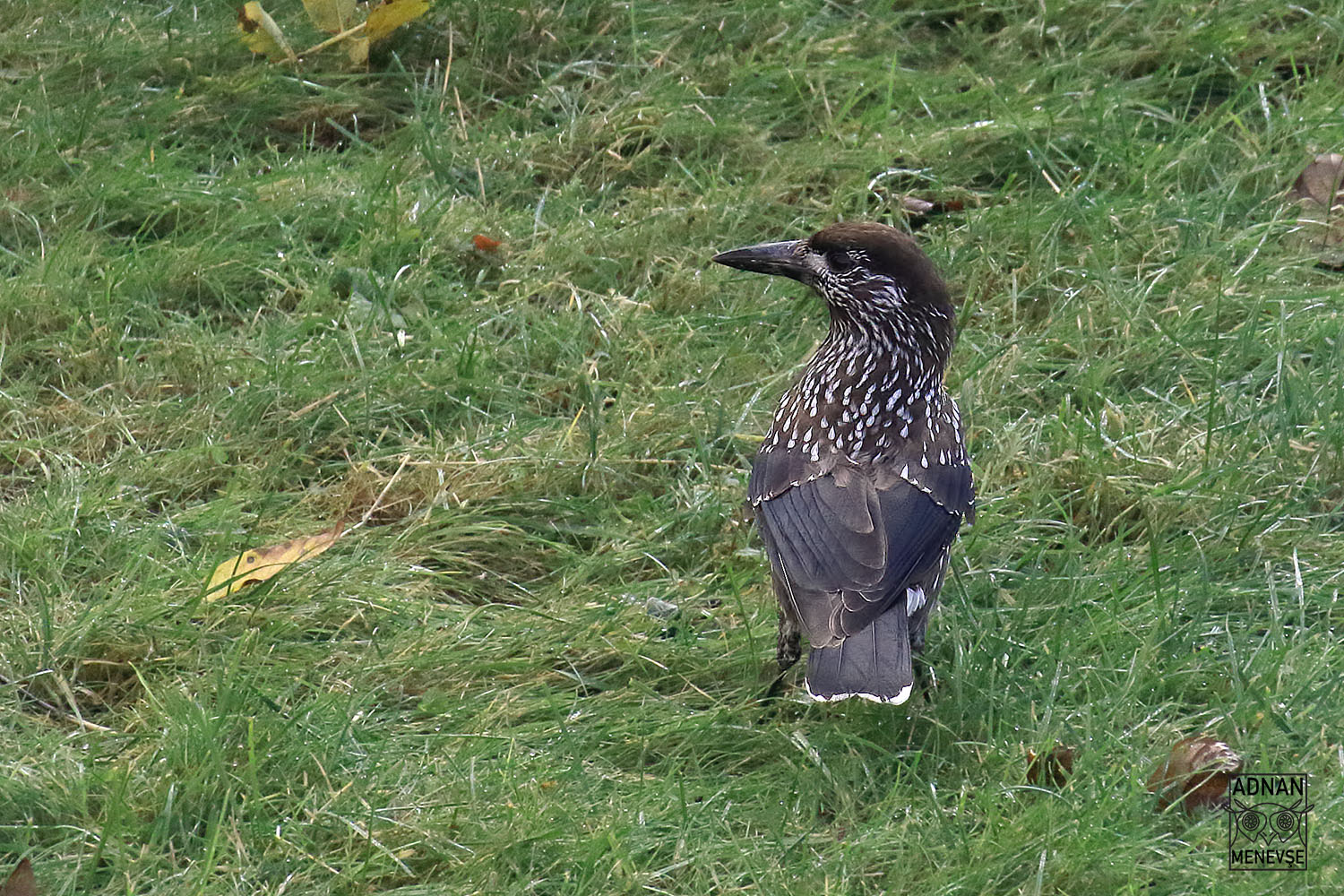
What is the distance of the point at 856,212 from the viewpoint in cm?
598

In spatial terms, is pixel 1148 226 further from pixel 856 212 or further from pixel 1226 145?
pixel 856 212

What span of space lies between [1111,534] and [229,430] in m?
2.52

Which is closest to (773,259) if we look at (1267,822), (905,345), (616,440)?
(905,345)

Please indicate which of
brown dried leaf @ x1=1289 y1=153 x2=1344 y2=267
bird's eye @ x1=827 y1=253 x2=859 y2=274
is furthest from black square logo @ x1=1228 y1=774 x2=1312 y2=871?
brown dried leaf @ x1=1289 y1=153 x2=1344 y2=267

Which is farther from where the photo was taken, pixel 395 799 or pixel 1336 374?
pixel 1336 374

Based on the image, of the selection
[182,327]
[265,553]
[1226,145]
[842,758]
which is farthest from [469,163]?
[842,758]

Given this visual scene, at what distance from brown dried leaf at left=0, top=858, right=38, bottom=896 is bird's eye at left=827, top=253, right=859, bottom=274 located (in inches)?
99.2

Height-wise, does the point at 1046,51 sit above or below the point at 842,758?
above

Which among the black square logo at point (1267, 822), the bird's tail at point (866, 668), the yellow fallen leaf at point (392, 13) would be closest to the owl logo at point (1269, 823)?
the black square logo at point (1267, 822)

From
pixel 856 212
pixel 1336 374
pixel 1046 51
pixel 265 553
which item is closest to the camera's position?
pixel 265 553

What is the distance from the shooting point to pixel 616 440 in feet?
16.4

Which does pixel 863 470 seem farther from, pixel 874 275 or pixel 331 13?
pixel 331 13

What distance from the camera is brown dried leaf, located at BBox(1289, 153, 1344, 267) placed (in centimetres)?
568

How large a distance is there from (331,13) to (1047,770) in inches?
162
